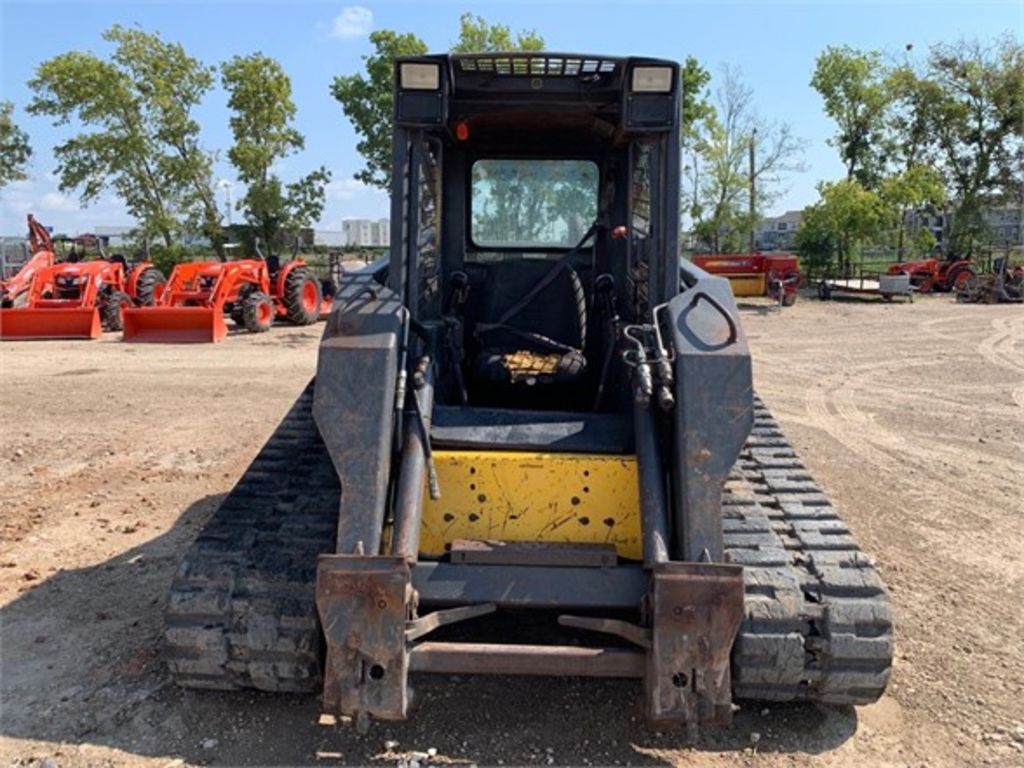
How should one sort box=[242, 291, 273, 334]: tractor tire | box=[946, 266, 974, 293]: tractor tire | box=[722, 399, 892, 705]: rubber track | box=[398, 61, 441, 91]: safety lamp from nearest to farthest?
box=[722, 399, 892, 705]: rubber track
box=[398, 61, 441, 91]: safety lamp
box=[242, 291, 273, 334]: tractor tire
box=[946, 266, 974, 293]: tractor tire

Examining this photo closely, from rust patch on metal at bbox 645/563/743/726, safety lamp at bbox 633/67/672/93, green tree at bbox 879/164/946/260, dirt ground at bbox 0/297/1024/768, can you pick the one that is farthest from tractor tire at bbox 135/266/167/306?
green tree at bbox 879/164/946/260

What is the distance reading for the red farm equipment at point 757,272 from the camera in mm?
22734

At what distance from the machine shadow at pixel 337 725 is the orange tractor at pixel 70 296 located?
12701 mm

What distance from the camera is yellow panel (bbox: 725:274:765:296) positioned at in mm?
23078

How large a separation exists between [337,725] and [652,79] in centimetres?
280

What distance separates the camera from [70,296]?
1655 centimetres

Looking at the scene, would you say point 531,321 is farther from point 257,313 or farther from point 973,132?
point 973,132

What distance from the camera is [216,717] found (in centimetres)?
325

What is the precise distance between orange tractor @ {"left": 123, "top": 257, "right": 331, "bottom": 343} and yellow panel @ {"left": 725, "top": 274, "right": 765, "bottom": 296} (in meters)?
11.0

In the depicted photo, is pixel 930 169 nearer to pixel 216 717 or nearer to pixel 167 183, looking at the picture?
pixel 167 183

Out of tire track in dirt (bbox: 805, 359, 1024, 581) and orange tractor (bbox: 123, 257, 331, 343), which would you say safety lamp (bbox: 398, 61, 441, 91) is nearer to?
tire track in dirt (bbox: 805, 359, 1024, 581)

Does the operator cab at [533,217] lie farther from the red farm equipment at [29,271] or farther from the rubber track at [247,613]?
the red farm equipment at [29,271]

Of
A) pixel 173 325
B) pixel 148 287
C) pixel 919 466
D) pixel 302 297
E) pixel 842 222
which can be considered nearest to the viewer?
pixel 919 466

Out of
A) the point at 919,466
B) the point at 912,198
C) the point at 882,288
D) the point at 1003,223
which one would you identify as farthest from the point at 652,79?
the point at 1003,223
